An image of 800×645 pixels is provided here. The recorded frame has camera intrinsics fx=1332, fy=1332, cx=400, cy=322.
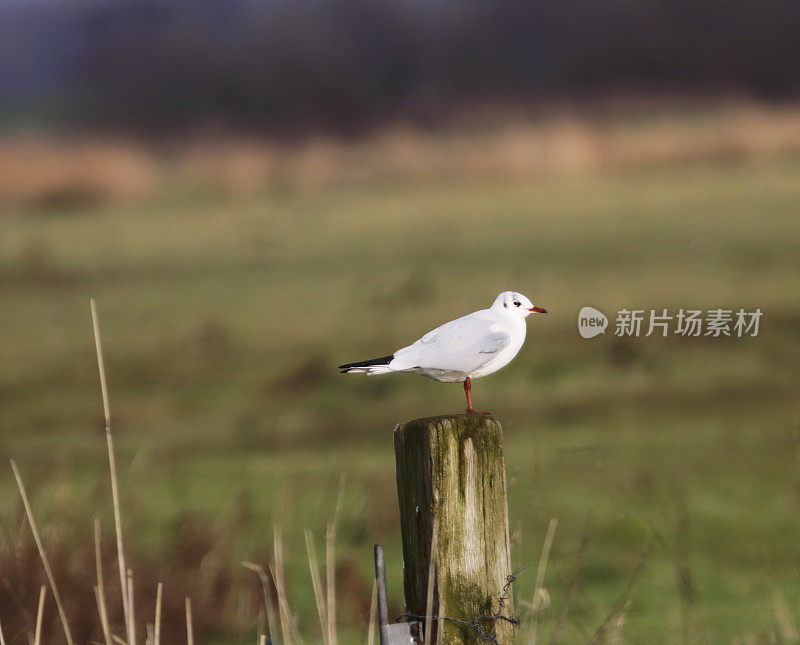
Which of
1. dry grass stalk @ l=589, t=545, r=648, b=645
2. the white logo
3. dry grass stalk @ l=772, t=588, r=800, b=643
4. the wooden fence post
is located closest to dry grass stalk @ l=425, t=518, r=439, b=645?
the wooden fence post

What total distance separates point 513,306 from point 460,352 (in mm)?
361

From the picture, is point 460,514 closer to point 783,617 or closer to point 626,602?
point 626,602

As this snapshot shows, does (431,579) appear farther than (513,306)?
No

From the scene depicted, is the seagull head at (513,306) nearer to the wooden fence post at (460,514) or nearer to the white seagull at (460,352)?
the white seagull at (460,352)

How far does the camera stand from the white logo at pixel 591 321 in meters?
4.54

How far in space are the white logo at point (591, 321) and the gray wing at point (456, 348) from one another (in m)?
0.32

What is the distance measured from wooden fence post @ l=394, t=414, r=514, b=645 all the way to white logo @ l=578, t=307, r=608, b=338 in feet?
2.36

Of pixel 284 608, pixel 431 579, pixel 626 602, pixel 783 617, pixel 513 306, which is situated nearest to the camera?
pixel 431 579

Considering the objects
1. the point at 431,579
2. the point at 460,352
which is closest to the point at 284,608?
the point at 431,579

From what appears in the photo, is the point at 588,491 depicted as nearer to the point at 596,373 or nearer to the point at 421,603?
the point at 596,373

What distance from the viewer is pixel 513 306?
15.9ft

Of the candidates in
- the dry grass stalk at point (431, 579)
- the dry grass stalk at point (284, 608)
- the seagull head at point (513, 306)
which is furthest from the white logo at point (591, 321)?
the dry grass stalk at point (284, 608)

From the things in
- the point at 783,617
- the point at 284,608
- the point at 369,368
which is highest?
the point at 369,368

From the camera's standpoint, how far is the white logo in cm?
454
